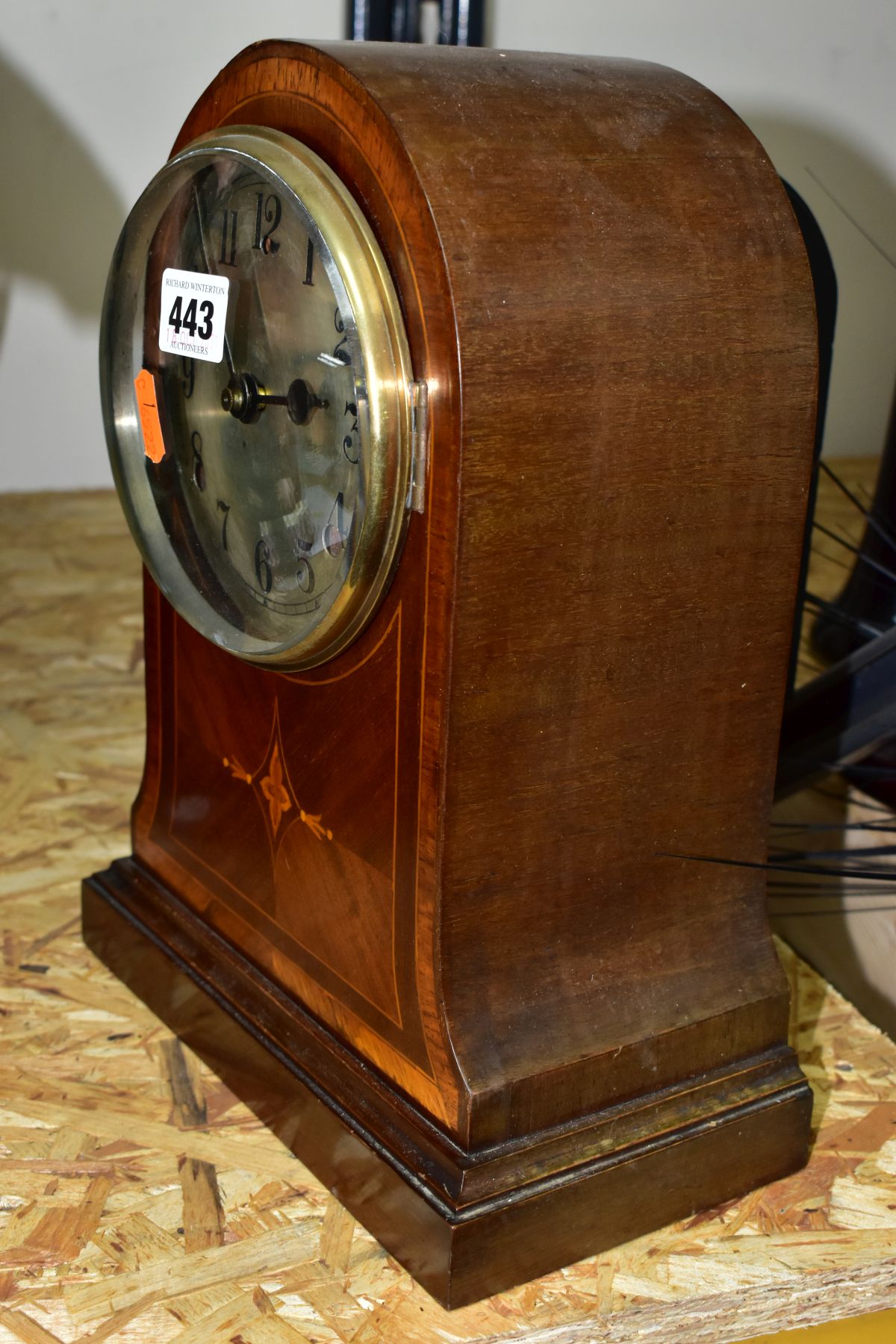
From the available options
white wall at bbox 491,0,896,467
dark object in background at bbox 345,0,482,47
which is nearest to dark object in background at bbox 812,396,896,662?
white wall at bbox 491,0,896,467

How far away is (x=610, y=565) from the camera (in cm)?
132

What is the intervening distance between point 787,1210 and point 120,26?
354 centimetres

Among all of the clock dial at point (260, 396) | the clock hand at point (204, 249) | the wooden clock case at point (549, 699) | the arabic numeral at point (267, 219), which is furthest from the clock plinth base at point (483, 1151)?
the arabic numeral at point (267, 219)

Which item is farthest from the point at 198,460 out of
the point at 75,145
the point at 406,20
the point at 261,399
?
the point at 406,20

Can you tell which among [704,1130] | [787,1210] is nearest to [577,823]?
[704,1130]

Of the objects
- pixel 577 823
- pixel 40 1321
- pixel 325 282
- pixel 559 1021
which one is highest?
pixel 325 282

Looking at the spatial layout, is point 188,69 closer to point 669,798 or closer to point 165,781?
point 165,781

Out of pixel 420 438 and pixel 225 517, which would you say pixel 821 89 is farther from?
pixel 420 438

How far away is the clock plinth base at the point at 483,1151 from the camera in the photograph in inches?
54.5

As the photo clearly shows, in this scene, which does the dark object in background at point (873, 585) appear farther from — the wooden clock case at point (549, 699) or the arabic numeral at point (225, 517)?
the arabic numeral at point (225, 517)

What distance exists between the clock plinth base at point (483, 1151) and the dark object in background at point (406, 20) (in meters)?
3.12

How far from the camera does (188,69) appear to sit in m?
4.07

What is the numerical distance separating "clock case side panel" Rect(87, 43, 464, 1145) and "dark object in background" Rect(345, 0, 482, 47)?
2693mm

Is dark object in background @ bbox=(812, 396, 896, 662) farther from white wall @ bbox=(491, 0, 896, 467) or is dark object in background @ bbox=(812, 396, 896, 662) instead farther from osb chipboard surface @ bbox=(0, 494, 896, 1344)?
white wall @ bbox=(491, 0, 896, 467)
